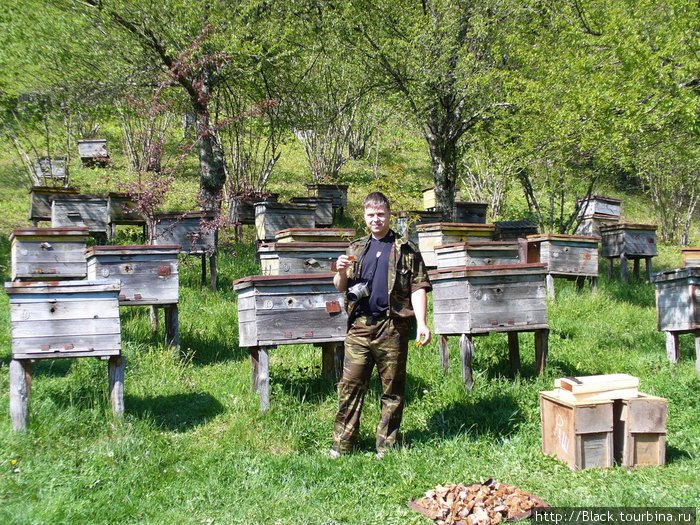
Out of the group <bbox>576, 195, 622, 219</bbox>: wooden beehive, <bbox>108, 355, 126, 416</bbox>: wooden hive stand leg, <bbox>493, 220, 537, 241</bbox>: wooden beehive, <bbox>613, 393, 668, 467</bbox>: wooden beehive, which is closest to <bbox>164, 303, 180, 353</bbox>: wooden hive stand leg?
<bbox>108, 355, 126, 416</bbox>: wooden hive stand leg

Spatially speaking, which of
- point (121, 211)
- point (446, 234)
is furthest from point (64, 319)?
point (446, 234)

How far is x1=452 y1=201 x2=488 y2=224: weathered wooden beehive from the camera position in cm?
1571

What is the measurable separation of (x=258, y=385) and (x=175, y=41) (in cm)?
1001

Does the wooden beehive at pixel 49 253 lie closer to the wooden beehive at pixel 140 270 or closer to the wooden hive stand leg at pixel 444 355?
the wooden beehive at pixel 140 270

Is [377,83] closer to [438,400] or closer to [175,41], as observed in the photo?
[175,41]

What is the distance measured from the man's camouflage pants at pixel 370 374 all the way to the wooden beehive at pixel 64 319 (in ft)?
7.26

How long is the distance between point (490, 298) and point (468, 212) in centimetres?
935

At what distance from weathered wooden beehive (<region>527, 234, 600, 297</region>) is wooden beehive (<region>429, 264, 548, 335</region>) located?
453 centimetres

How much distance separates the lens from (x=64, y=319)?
5.67 m

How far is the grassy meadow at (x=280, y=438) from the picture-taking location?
4.54 metres

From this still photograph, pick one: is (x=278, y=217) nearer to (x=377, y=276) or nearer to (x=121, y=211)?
(x=121, y=211)

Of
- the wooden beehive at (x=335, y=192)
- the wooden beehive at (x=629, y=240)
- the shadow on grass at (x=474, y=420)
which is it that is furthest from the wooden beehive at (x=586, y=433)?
the wooden beehive at (x=335, y=192)

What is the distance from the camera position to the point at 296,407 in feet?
20.9

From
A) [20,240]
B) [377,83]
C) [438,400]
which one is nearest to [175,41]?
[377,83]
